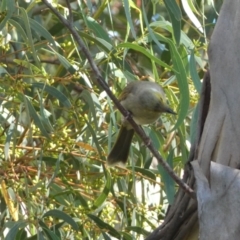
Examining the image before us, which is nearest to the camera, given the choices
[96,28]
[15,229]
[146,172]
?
[15,229]

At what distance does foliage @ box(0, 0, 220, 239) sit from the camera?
2.17m

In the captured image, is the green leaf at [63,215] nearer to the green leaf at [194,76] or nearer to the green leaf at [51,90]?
the green leaf at [51,90]

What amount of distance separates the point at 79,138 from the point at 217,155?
3.22 ft

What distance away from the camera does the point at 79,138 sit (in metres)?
2.46

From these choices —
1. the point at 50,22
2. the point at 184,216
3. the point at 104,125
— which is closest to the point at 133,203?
the point at 104,125

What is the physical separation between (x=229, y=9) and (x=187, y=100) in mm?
423

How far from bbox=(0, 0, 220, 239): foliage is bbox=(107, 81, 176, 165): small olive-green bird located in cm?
3

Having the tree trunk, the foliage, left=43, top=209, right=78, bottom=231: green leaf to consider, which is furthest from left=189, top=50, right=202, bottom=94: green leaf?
left=43, top=209, right=78, bottom=231: green leaf

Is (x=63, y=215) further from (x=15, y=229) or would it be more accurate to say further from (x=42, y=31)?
(x=42, y=31)

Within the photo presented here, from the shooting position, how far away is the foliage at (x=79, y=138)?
2170mm

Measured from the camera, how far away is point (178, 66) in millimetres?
2029

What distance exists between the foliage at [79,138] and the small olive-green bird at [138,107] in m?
0.03

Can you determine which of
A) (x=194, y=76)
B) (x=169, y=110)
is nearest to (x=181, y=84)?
(x=194, y=76)

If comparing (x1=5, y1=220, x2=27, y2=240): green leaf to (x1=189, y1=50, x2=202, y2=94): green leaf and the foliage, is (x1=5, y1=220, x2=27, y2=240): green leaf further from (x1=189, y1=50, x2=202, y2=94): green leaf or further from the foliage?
(x1=189, y1=50, x2=202, y2=94): green leaf
